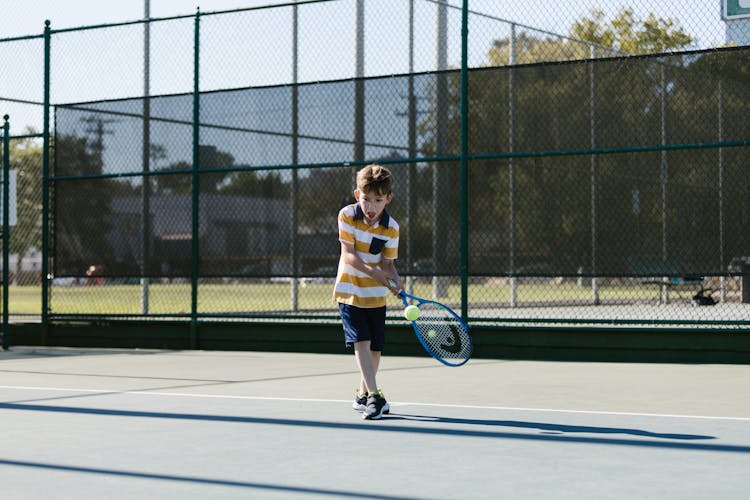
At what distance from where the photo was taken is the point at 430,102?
46.2 feet

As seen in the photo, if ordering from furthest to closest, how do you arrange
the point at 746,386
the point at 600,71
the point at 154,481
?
the point at 600,71
the point at 746,386
the point at 154,481

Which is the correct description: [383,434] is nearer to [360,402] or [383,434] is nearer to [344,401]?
[360,402]

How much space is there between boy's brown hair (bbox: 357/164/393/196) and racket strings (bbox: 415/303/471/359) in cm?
88

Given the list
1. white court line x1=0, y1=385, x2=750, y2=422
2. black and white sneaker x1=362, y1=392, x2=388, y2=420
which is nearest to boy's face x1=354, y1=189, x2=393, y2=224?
black and white sneaker x1=362, y1=392, x2=388, y2=420

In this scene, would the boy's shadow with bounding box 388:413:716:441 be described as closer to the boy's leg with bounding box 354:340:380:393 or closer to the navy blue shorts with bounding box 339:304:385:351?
the boy's leg with bounding box 354:340:380:393

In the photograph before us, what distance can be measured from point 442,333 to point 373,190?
1132 mm

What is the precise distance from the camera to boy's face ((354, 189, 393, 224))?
745 cm

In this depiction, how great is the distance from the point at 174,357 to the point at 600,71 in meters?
5.38

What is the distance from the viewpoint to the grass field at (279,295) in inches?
604

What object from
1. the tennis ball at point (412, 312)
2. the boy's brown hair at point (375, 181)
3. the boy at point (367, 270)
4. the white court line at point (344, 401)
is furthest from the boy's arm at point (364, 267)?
the white court line at point (344, 401)

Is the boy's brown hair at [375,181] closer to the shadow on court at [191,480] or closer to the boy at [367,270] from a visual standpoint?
the boy at [367,270]

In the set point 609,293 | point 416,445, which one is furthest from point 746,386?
point 609,293

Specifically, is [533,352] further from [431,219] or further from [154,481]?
[154,481]

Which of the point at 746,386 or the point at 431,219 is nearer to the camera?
the point at 746,386
